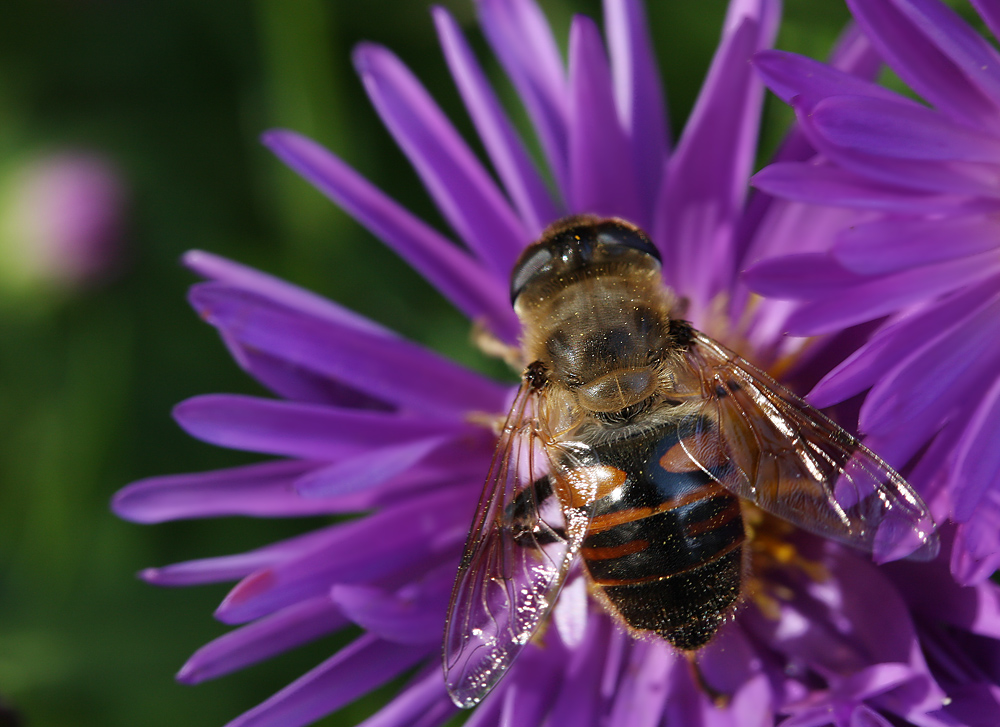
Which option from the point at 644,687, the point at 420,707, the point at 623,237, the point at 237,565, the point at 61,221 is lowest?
the point at 644,687

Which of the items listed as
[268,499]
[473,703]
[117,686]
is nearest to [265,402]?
[268,499]

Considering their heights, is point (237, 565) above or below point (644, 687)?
above

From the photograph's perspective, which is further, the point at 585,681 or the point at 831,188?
the point at 585,681

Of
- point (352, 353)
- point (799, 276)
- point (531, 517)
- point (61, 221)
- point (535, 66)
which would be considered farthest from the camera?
point (61, 221)

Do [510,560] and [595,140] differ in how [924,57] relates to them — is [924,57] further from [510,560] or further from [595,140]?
[510,560]

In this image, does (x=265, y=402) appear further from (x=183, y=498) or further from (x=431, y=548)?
(x=431, y=548)

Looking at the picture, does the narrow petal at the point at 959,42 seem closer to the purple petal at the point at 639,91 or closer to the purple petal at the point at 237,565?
the purple petal at the point at 639,91

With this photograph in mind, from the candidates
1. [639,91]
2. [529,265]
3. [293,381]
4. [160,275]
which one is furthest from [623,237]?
[160,275]
